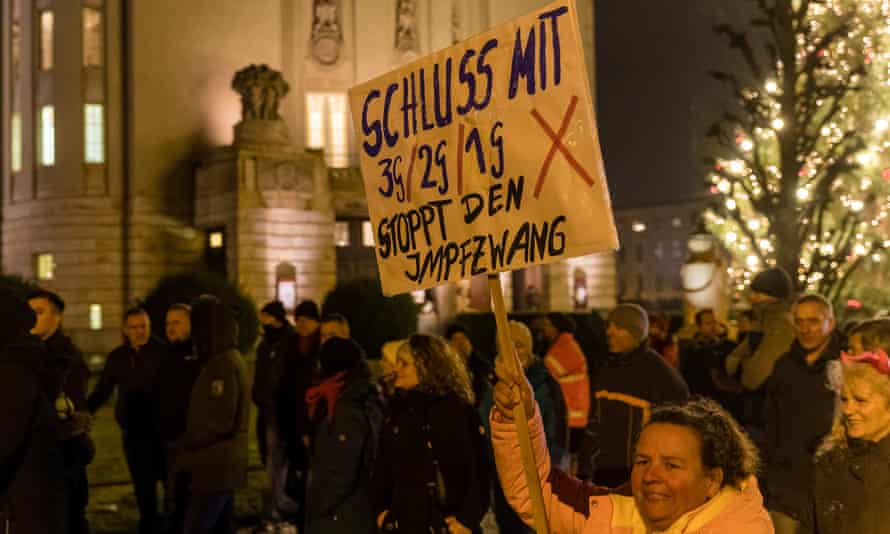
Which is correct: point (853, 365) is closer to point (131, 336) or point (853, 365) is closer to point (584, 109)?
point (584, 109)

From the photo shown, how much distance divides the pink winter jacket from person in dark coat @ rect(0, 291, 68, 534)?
2.16 metres

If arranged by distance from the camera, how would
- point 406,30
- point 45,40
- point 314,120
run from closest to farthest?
1. point 45,40
2. point 314,120
3. point 406,30

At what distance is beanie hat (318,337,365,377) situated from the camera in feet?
20.5

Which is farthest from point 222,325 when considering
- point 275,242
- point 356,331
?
point 275,242

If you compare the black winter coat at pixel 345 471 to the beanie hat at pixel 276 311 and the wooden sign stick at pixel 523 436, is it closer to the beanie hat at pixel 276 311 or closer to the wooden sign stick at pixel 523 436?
the wooden sign stick at pixel 523 436

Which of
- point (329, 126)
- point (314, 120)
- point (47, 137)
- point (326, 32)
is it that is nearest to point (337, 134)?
point (329, 126)

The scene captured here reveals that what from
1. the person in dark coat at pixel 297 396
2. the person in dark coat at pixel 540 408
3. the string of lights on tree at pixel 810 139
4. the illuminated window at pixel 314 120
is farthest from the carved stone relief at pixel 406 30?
the person in dark coat at pixel 540 408

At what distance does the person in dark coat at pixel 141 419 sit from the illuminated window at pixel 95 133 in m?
32.0

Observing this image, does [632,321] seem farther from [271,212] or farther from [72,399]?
[271,212]

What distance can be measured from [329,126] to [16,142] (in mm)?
12274

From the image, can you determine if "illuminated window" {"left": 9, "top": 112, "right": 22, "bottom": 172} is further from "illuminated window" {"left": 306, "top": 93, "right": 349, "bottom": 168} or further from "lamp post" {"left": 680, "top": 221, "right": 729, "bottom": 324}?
"lamp post" {"left": 680, "top": 221, "right": 729, "bottom": 324}

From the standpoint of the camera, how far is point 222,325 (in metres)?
6.96

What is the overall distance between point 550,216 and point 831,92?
13.4 m

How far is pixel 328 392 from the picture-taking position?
6.19 meters
